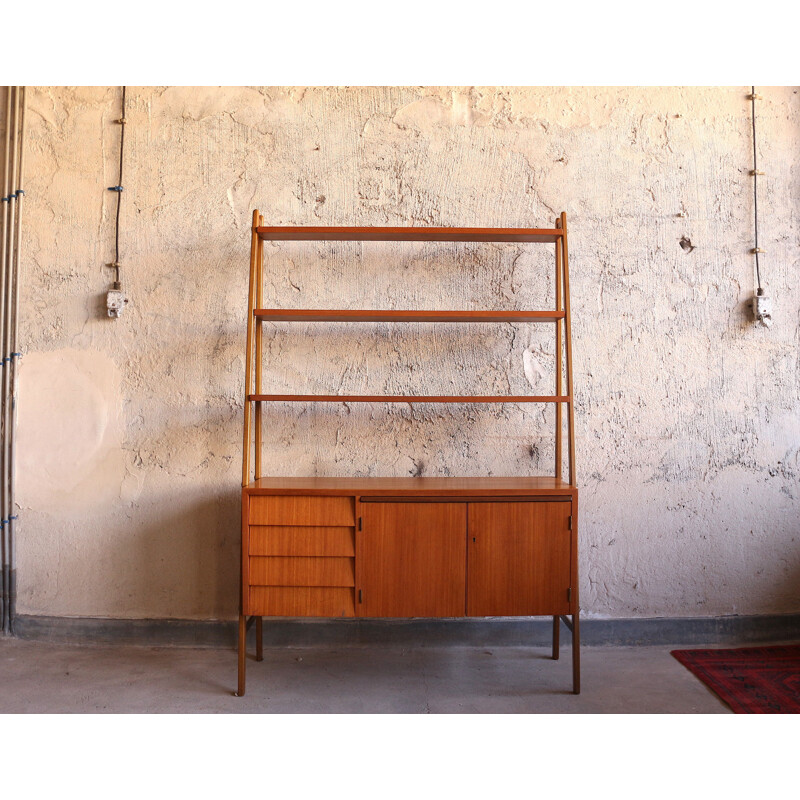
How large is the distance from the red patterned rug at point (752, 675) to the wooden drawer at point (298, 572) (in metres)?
1.53

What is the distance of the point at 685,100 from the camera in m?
3.07

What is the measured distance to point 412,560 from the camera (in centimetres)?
247

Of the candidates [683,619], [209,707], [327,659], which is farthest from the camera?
[683,619]

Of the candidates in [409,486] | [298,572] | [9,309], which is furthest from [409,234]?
[9,309]

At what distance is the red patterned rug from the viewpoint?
7.67ft

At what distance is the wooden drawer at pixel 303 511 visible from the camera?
2.47 meters

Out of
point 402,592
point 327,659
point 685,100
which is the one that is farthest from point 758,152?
point 327,659

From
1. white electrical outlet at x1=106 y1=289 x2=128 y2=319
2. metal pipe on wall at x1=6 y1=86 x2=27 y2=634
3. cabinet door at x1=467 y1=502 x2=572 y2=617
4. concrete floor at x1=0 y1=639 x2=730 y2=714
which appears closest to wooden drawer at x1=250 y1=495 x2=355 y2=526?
cabinet door at x1=467 y1=502 x2=572 y2=617

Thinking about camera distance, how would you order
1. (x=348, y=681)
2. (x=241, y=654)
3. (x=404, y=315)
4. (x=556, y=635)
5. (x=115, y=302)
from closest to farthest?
1. (x=241, y=654)
2. (x=348, y=681)
3. (x=404, y=315)
4. (x=556, y=635)
5. (x=115, y=302)

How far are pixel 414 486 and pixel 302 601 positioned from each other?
0.64m

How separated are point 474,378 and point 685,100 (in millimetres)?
1728

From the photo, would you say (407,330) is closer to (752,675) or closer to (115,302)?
(115,302)

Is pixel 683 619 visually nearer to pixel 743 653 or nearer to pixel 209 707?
pixel 743 653

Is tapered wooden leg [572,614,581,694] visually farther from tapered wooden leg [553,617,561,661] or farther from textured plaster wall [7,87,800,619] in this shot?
textured plaster wall [7,87,800,619]
